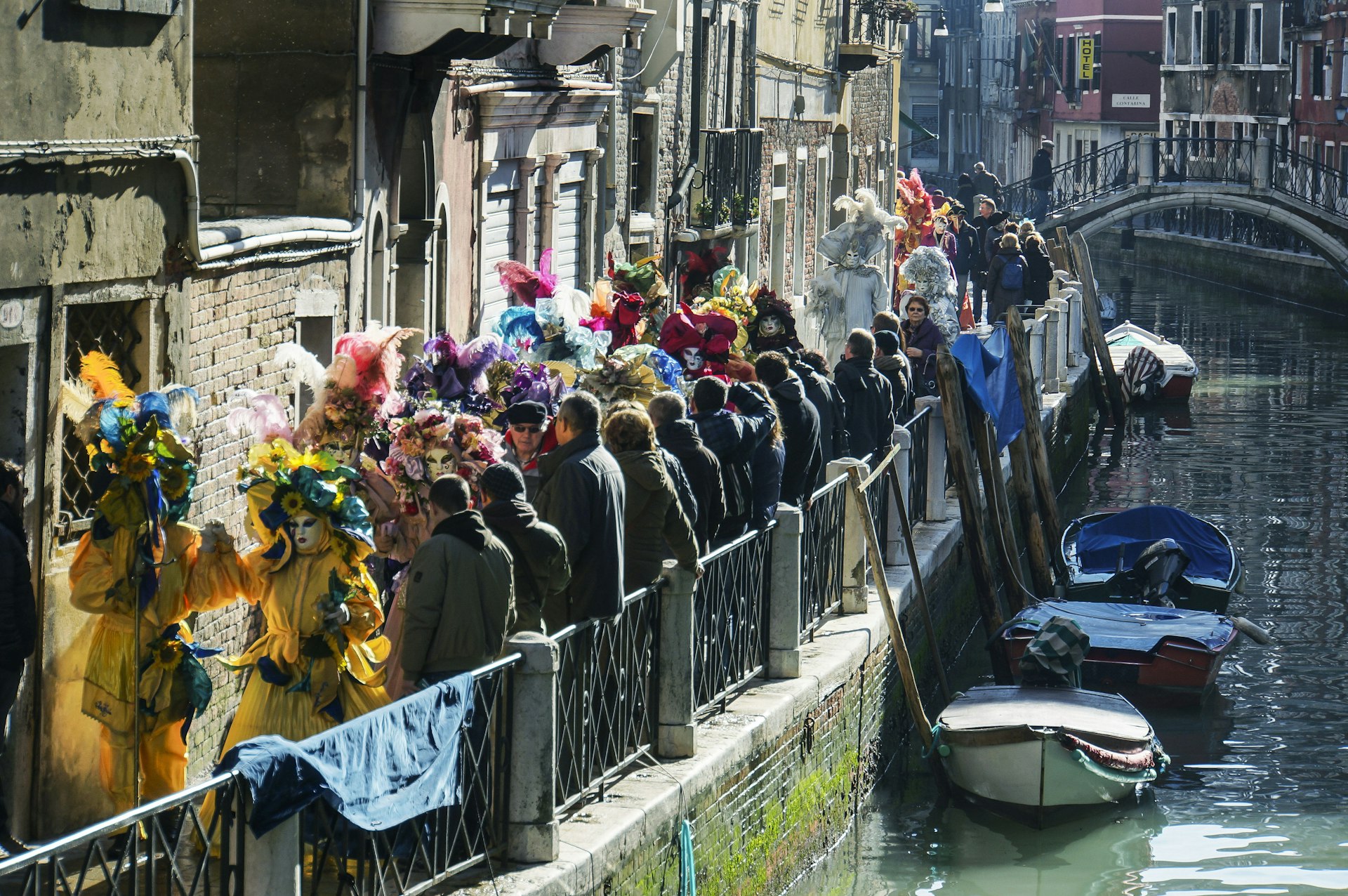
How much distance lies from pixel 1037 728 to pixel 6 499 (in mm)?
5948

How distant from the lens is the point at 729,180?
76.8ft

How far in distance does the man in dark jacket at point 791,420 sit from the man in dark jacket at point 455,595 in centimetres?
370

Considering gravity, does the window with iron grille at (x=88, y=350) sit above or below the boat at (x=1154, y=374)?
above

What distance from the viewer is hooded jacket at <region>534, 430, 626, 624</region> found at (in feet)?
25.3

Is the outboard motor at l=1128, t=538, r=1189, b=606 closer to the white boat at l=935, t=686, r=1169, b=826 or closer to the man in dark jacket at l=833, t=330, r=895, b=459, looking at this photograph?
the man in dark jacket at l=833, t=330, r=895, b=459

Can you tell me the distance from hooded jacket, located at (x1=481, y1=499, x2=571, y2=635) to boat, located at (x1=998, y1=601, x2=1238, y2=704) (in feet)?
22.5

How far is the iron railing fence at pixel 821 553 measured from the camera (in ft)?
36.2

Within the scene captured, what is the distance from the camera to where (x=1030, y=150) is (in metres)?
76.2

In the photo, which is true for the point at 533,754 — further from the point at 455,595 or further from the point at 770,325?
the point at 770,325

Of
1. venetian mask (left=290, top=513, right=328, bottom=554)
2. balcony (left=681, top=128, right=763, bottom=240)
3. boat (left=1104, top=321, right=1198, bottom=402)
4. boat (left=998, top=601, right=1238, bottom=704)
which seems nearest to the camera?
venetian mask (left=290, top=513, right=328, bottom=554)

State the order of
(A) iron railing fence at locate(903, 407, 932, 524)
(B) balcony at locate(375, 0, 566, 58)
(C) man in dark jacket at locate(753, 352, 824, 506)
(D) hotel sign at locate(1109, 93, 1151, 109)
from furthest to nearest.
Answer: (D) hotel sign at locate(1109, 93, 1151, 109)
(A) iron railing fence at locate(903, 407, 932, 524)
(B) balcony at locate(375, 0, 566, 58)
(C) man in dark jacket at locate(753, 352, 824, 506)

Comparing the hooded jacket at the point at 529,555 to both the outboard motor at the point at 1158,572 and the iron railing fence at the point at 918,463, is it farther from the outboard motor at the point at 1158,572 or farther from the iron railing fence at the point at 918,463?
the outboard motor at the point at 1158,572

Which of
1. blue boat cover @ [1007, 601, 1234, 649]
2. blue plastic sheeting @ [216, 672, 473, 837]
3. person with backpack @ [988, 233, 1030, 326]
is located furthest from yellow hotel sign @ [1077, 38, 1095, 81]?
blue plastic sheeting @ [216, 672, 473, 837]

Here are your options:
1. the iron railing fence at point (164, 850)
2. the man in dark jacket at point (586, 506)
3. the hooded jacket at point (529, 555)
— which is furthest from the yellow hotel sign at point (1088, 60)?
the iron railing fence at point (164, 850)
